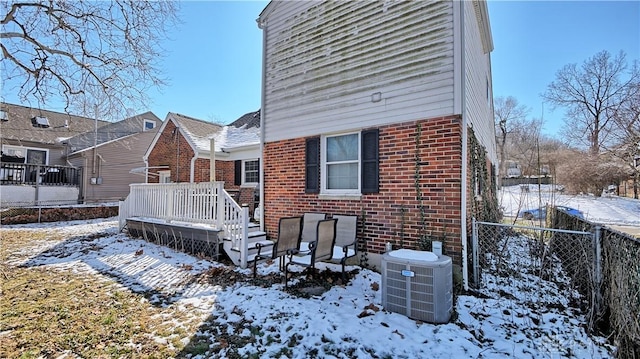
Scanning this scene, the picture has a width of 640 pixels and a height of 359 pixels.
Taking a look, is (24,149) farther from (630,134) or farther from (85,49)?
(630,134)

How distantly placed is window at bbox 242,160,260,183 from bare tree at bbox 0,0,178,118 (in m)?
Answer: 4.58

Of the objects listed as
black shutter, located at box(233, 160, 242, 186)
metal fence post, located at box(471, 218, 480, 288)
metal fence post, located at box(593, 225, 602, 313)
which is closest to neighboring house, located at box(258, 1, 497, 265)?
metal fence post, located at box(471, 218, 480, 288)

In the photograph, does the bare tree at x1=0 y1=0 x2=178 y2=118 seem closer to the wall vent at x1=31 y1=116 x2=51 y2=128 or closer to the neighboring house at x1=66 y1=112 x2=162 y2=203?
the neighboring house at x1=66 y1=112 x2=162 y2=203

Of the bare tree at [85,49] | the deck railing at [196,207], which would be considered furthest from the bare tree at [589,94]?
the bare tree at [85,49]

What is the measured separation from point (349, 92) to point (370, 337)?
15.4ft

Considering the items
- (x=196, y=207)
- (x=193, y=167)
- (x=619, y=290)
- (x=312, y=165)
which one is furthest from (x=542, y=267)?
(x=193, y=167)

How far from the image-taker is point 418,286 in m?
3.84

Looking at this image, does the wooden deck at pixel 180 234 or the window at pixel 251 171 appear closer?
the wooden deck at pixel 180 234

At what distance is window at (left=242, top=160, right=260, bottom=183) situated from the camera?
12281mm

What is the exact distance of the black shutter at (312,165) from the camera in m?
6.71

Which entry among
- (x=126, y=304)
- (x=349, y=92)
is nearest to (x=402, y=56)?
(x=349, y=92)

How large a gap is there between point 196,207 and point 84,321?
391 cm

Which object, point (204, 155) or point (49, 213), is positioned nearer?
point (204, 155)

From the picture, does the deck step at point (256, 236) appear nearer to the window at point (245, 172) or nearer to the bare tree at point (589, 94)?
the window at point (245, 172)
